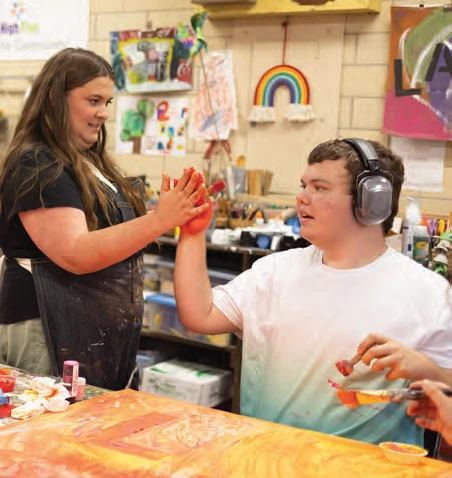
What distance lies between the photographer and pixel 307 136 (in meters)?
3.63

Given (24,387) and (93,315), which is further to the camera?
(93,315)

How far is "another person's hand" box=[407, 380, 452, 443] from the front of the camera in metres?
1.32

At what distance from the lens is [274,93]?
12.1 feet

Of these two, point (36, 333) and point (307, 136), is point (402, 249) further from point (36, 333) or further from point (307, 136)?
point (36, 333)

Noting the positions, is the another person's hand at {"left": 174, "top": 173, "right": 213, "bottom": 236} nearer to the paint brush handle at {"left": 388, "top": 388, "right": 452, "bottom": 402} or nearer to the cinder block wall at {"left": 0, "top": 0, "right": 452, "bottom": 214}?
the paint brush handle at {"left": 388, "top": 388, "right": 452, "bottom": 402}

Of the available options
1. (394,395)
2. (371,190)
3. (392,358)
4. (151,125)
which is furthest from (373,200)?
(151,125)

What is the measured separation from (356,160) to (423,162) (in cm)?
171

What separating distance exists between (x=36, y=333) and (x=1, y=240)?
275 mm

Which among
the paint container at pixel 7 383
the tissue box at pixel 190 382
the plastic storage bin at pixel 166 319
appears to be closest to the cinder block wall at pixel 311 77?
the plastic storage bin at pixel 166 319

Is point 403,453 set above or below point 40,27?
below

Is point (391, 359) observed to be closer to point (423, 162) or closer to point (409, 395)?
point (409, 395)

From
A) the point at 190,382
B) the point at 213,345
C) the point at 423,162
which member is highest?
the point at 423,162

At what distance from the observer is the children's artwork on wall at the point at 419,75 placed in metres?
3.21

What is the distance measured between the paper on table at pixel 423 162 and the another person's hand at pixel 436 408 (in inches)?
82.3
